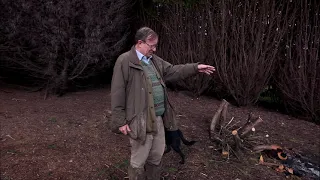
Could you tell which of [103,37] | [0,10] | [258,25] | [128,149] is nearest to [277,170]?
[128,149]

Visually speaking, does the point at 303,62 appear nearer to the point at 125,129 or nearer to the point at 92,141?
the point at 92,141

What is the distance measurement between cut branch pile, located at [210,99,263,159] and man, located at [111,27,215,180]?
4.63ft

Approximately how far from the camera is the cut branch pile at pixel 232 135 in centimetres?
421

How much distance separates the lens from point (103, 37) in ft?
18.6

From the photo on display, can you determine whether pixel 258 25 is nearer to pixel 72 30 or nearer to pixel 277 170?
pixel 277 170

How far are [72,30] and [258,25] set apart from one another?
320 centimetres

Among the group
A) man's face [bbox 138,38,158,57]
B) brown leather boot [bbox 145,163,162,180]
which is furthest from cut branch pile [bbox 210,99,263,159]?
man's face [bbox 138,38,158,57]

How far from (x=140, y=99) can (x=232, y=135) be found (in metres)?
1.92

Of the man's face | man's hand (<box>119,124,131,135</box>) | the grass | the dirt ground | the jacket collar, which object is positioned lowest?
the dirt ground

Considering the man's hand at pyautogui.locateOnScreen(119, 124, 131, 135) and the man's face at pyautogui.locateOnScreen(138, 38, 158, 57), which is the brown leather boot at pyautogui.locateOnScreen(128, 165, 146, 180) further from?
the man's face at pyautogui.locateOnScreen(138, 38, 158, 57)

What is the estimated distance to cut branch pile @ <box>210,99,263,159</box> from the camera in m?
4.21

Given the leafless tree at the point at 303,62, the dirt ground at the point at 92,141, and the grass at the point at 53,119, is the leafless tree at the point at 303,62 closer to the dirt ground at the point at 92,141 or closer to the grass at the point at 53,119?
the dirt ground at the point at 92,141

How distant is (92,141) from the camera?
4.29 meters

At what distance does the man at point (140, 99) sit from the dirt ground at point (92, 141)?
0.82 m
